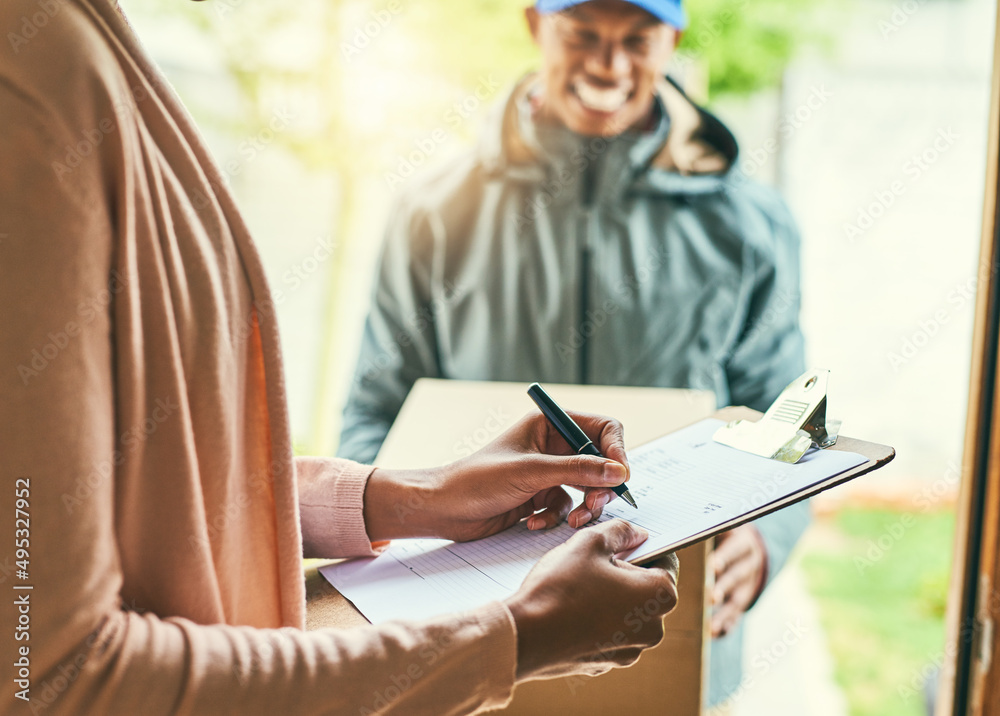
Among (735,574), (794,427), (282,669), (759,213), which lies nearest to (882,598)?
(735,574)

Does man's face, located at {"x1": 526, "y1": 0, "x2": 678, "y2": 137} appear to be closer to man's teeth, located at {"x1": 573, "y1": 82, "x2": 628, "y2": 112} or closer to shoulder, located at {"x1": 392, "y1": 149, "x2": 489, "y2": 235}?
man's teeth, located at {"x1": 573, "y1": 82, "x2": 628, "y2": 112}

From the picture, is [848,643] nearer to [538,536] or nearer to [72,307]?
[538,536]

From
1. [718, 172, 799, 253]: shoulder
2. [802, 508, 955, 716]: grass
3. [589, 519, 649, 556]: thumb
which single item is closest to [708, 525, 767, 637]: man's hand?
[718, 172, 799, 253]: shoulder

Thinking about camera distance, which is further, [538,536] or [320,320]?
[320,320]

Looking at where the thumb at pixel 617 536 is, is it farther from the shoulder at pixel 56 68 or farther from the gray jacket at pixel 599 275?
the gray jacket at pixel 599 275

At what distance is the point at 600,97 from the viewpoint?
181cm

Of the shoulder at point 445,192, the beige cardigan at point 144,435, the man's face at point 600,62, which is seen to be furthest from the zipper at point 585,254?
the beige cardigan at point 144,435

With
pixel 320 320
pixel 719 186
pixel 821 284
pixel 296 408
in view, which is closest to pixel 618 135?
pixel 719 186

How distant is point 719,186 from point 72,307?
1.72 meters

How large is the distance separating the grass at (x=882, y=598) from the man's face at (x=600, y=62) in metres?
1.80

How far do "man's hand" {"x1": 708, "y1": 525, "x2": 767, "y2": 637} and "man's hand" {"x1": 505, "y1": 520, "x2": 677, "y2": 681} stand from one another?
1.06m

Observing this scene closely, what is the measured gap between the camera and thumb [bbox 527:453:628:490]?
609 millimetres

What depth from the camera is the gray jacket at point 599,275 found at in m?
1.80

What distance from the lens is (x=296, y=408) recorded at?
2166 millimetres
